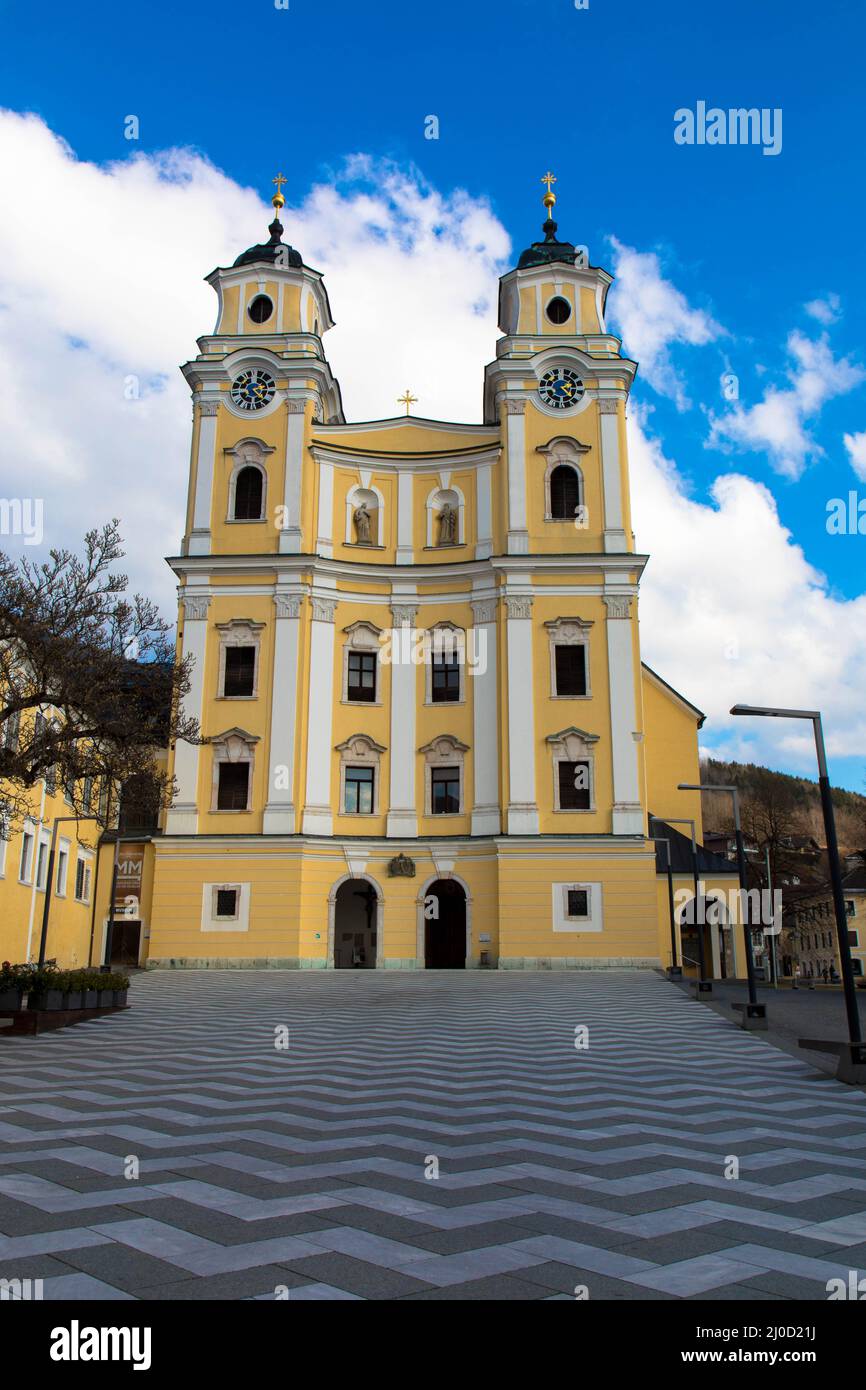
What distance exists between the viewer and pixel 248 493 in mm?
43906

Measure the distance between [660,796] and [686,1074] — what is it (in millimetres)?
35710

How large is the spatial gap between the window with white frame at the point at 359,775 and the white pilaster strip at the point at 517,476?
9318 mm

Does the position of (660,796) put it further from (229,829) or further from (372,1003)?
(372,1003)

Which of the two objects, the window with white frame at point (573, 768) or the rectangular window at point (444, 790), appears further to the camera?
the rectangular window at point (444, 790)

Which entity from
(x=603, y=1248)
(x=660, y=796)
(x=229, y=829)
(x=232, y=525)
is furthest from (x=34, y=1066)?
(x=660, y=796)

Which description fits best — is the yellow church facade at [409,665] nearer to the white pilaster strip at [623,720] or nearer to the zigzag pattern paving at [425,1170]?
the white pilaster strip at [623,720]

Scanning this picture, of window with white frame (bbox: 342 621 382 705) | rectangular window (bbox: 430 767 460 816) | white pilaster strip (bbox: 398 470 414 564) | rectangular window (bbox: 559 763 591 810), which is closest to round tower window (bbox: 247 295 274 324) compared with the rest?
white pilaster strip (bbox: 398 470 414 564)

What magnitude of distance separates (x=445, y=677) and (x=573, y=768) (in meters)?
6.33

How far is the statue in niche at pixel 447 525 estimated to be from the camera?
1770 inches


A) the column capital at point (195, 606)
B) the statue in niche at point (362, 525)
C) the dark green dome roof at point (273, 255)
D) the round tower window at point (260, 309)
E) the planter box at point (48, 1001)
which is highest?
the dark green dome roof at point (273, 255)

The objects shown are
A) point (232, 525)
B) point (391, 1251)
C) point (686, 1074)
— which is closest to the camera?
point (391, 1251)

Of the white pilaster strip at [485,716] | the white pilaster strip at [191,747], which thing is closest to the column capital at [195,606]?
the white pilaster strip at [191,747]

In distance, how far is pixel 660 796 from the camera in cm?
4803

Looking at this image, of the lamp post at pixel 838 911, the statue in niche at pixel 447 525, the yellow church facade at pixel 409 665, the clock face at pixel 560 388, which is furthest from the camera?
the statue in niche at pixel 447 525
